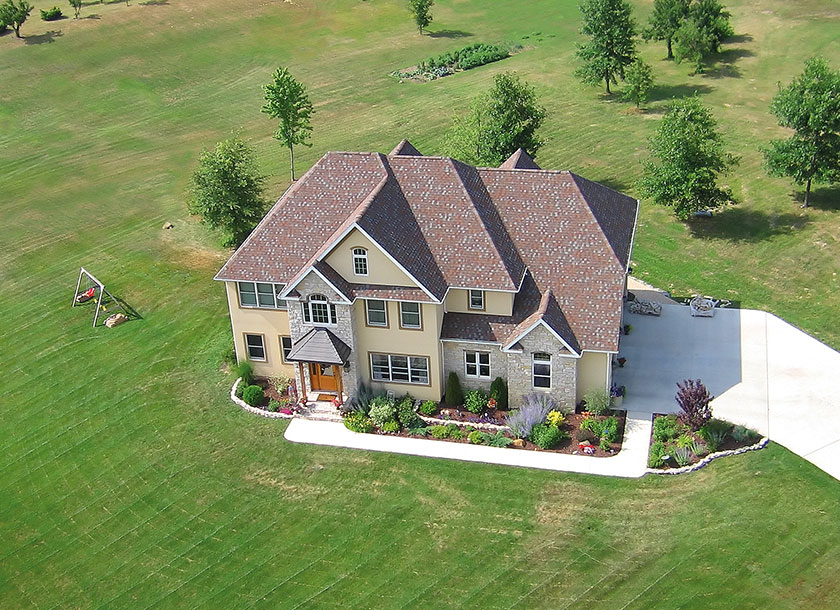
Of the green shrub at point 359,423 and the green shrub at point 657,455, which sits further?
the green shrub at point 359,423

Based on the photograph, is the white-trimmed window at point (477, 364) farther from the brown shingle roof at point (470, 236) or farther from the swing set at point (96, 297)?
the swing set at point (96, 297)

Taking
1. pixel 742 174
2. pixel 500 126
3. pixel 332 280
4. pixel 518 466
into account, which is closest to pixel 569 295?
pixel 518 466

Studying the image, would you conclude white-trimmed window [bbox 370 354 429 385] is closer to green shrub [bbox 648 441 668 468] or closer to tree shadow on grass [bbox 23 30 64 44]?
green shrub [bbox 648 441 668 468]

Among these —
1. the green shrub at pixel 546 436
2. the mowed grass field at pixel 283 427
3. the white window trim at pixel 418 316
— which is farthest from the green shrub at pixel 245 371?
the green shrub at pixel 546 436

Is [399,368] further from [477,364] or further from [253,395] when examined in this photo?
[253,395]

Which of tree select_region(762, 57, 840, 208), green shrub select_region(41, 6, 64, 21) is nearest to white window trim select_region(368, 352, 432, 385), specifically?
tree select_region(762, 57, 840, 208)

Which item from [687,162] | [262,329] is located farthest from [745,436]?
[262,329]
